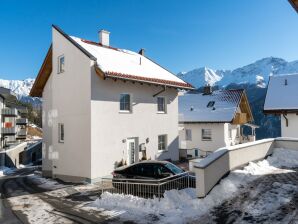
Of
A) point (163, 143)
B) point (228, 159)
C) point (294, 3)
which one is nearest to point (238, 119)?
point (163, 143)

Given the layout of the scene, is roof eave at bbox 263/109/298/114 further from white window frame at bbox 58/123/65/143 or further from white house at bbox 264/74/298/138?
white window frame at bbox 58/123/65/143

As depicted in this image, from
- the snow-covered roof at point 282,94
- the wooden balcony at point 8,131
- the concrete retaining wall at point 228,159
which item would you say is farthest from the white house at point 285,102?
the wooden balcony at point 8,131

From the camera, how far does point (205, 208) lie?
10.2 m

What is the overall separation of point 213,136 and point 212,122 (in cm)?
163

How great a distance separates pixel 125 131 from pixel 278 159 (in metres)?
9.75

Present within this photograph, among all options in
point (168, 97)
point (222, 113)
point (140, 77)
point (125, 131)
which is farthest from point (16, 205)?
point (222, 113)

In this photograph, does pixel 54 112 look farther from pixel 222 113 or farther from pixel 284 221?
pixel 222 113

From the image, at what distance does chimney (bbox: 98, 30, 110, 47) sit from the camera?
23688mm

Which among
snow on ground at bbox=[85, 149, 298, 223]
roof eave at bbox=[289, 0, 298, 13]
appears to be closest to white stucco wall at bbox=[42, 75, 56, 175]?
snow on ground at bbox=[85, 149, 298, 223]

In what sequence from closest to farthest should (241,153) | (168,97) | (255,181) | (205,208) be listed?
(205,208)
(255,181)
(241,153)
(168,97)

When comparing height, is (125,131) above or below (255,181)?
above

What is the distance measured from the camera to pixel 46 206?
40.4 feet

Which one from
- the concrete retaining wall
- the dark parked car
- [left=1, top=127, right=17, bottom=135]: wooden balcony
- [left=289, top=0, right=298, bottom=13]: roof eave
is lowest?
the dark parked car

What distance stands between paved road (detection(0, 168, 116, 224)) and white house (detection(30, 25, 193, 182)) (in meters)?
2.46
